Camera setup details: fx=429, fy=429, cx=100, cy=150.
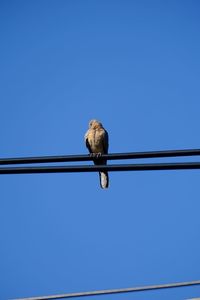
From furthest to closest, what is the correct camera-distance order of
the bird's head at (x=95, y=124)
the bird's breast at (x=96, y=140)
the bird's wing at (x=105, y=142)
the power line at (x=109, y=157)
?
the bird's head at (x=95, y=124), the bird's wing at (x=105, y=142), the bird's breast at (x=96, y=140), the power line at (x=109, y=157)

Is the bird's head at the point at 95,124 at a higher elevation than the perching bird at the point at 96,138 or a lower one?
higher

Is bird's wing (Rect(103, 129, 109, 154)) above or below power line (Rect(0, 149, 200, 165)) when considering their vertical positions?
above

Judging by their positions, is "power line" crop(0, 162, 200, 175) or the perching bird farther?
the perching bird

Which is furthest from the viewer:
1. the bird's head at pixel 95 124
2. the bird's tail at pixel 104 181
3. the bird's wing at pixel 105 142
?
the bird's head at pixel 95 124

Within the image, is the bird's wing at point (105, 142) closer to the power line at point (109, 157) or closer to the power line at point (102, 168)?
the power line at point (109, 157)

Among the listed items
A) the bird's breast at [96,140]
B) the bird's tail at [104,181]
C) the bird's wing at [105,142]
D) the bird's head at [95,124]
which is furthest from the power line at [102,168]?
the bird's head at [95,124]

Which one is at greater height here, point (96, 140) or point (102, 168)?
point (96, 140)

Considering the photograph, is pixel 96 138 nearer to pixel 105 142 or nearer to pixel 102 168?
pixel 105 142

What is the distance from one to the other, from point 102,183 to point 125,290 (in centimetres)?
190

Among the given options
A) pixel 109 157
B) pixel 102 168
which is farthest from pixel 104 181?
pixel 102 168

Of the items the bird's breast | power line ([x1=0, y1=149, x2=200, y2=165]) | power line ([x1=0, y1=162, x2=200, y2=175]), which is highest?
the bird's breast

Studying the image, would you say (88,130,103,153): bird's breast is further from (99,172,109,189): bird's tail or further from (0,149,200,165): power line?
(0,149,200,165): power line

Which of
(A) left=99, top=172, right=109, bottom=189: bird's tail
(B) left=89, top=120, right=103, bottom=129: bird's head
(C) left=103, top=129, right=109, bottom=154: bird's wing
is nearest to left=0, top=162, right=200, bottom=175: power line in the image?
(A) left=99, top=172, right=109, bottom=189: bird's tail

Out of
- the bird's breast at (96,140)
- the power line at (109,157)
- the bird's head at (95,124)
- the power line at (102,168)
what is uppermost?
the bird's head at (95,124)
